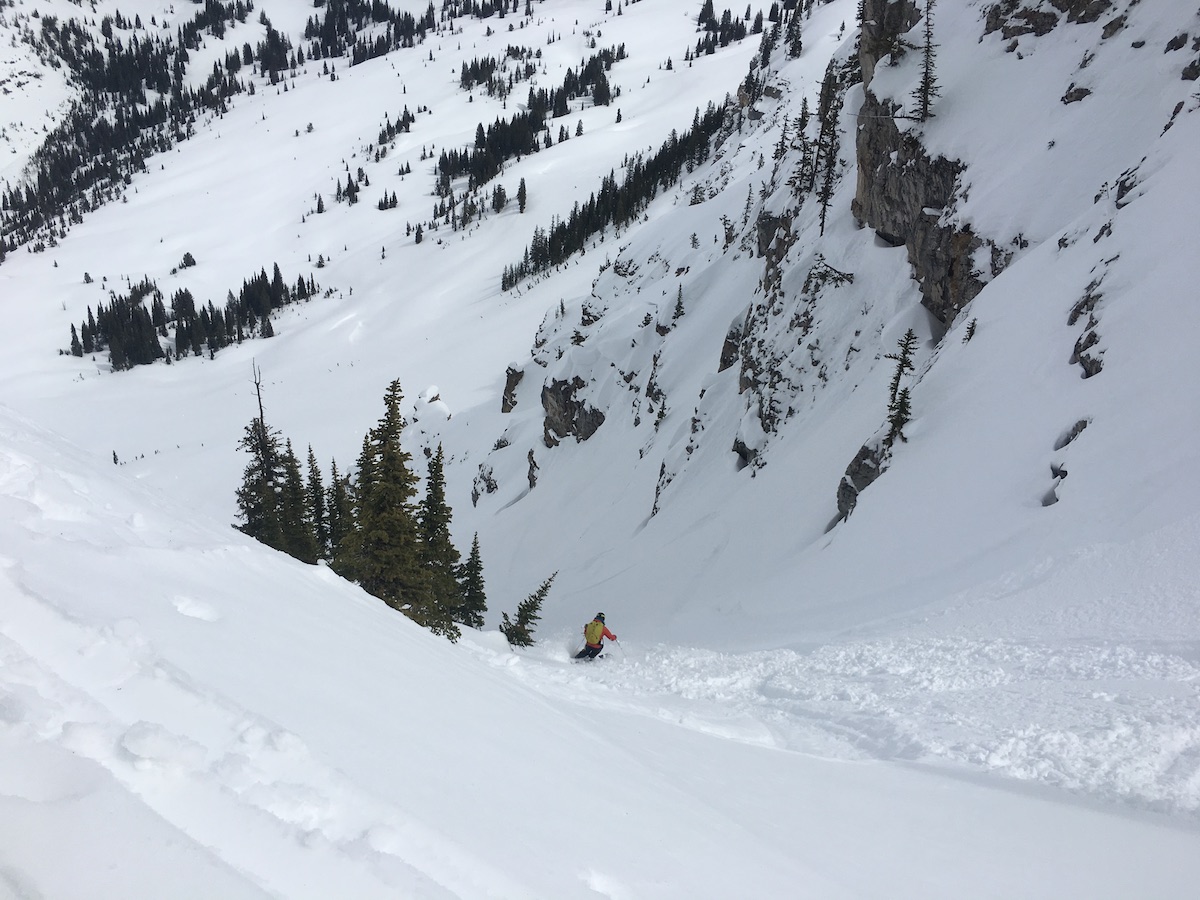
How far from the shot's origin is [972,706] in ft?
26.6

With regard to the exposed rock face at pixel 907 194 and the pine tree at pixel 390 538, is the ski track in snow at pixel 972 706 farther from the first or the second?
the exposed rock face at pixel 907 194

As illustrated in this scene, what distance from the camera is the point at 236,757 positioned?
311 centimetres

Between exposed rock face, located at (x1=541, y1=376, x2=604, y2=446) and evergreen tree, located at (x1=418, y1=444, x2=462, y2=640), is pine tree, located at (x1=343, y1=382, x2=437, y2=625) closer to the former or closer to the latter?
evergreen tree, located at (x1=418, y1=444, x2=462, y2=640)

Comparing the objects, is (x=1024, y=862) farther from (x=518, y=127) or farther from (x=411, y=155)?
(x=411, y=155)

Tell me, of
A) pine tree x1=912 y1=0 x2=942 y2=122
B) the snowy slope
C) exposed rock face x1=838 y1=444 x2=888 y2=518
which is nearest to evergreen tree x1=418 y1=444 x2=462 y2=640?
exposed rock face x1=838 y1=444 x2=888 y2=518

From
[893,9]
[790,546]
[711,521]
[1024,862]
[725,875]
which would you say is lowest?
[711,521]

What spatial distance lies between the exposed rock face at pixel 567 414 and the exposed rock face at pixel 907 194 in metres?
23.0

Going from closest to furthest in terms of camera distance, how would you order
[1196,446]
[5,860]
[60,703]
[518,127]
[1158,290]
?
[5,860] → [60,703] → [1196,446] → [1158,290] → [518,127]

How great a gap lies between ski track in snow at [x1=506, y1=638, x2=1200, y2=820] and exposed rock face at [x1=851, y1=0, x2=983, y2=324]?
1543 cm

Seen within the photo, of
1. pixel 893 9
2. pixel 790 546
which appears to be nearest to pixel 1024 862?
pixel 790 546

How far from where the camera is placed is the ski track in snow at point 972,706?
629 cm

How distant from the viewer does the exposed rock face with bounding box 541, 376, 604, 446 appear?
46.2 metres

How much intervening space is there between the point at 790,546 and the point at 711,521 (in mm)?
5211

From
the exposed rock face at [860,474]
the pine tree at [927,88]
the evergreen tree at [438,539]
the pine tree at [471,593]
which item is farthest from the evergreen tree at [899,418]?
the pine tree at [471,593]
